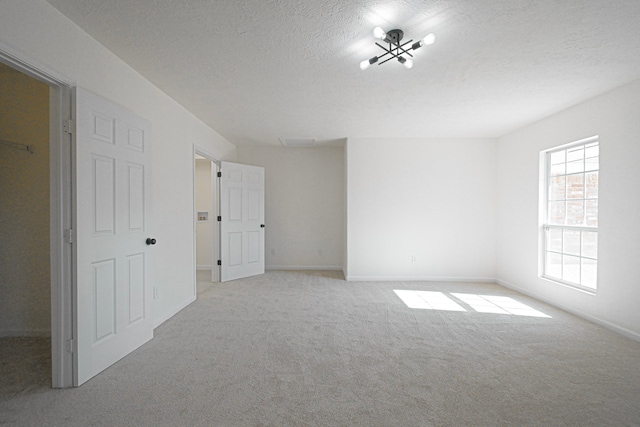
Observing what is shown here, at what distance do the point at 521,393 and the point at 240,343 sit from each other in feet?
7.44

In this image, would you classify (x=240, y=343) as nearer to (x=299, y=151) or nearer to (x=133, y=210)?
(x=133, y=210)

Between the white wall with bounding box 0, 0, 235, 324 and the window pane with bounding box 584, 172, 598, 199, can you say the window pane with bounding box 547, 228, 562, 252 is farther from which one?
the white wall with bounding box 0, 0, 235, 324

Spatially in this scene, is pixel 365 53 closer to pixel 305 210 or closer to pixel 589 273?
pixel 589 273

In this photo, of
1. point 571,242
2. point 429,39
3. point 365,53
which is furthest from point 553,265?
point 365,53

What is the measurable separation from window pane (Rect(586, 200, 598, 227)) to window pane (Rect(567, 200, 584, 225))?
3.5 inches

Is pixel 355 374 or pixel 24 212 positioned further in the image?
pixel 24 212

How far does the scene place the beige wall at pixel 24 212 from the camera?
3.03 meters

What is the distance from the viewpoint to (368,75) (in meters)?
2.95

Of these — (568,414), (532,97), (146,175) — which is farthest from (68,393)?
(532,97)

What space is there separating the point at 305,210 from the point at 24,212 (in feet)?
14.2

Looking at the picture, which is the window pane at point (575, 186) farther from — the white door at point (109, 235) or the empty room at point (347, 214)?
the white door at point (109, 235)

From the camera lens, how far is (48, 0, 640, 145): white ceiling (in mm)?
1979

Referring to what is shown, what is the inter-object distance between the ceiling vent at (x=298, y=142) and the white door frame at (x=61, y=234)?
3741mm

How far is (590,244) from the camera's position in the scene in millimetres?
3689
